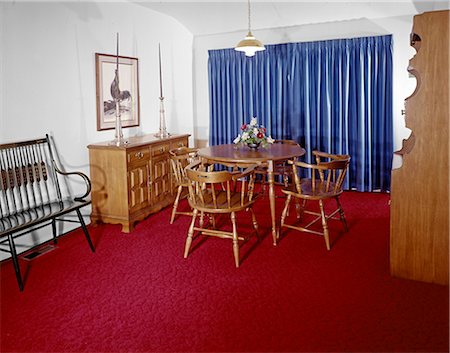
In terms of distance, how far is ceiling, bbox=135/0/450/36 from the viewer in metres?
5.38

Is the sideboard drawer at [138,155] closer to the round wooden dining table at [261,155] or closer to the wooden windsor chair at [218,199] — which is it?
the round wooden dining table at [261,155]

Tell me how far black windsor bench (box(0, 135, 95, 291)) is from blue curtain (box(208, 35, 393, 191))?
3.40m

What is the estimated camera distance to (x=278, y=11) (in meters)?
5.80

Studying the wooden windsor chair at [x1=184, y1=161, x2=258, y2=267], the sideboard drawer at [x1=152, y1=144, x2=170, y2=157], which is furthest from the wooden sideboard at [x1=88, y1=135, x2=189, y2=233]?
the wooden windsor chair at [x1=184, y1=161, x2=258, y2=267]

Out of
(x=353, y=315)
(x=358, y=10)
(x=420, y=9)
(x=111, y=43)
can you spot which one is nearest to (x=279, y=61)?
(x=358, y=10)

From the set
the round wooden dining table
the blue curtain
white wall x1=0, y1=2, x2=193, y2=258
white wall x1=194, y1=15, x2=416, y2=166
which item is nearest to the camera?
white wall x1=0, y1=2, x2=193, y2=258

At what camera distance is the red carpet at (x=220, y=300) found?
2594mm

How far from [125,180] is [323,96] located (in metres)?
3.19

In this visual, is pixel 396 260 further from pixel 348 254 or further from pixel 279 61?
pixel 279 61

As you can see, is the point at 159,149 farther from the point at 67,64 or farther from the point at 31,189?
the point at 31,189

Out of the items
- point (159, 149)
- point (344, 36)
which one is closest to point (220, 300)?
point (159, 149)

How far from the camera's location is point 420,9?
540 cm

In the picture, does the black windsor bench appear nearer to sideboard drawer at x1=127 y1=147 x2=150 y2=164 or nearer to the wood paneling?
sideboard drawer at x1=127 y1=147 x2=150 y2=164

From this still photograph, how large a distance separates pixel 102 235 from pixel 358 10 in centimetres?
412
